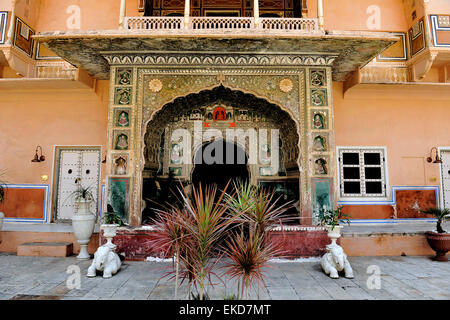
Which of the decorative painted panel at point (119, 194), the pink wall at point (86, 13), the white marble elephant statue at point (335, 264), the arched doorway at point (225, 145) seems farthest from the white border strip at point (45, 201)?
the white marble elephant statue at point (335, 264)

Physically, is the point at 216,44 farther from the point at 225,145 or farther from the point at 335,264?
the point at 335,264

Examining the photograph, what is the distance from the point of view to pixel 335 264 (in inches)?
193

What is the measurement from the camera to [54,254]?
6.28 metres

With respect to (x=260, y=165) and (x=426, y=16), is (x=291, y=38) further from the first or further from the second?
(x=426, y=16)

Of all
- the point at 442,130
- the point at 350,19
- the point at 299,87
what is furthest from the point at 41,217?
the point at 442,130

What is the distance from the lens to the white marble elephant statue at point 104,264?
482 centimetres

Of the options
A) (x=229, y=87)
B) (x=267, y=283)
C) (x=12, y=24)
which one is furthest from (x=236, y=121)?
(x=12, y=24)

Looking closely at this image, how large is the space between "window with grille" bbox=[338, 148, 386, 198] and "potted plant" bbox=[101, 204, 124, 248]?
613 cm

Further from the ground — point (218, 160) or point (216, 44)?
point (216, 44)

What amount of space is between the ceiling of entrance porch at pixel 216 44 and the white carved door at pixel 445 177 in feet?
14.7

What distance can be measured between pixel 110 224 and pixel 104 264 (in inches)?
30.7

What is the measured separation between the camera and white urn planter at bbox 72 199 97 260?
6.12 meters

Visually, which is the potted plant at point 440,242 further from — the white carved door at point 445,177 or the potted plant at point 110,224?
the potted plant at point 110,224
